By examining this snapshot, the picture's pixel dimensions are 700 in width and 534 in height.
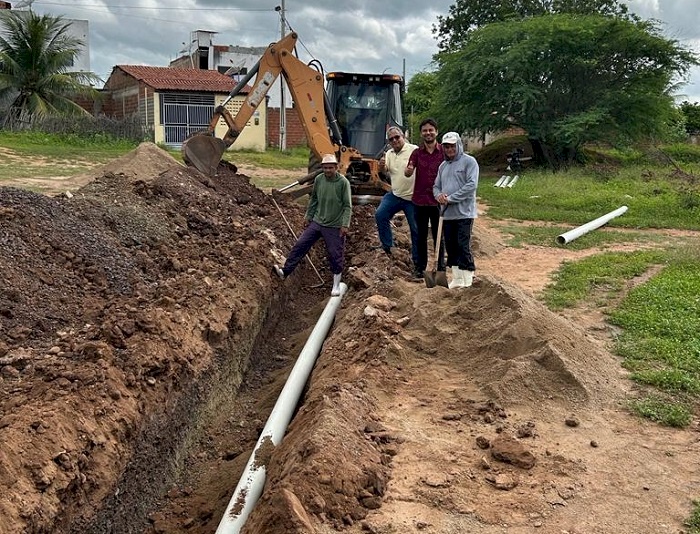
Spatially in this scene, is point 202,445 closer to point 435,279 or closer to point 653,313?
point 435,279

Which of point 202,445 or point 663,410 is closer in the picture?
point 663,410

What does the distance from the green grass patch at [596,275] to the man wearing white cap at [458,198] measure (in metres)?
1.08

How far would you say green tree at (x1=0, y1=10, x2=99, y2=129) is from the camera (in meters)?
27.2

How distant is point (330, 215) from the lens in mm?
7402

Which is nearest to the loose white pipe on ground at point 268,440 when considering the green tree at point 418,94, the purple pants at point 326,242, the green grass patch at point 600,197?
the purple pants at point 326,242

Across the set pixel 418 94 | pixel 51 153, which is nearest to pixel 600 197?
pixel 51 153

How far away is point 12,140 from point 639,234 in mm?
21422

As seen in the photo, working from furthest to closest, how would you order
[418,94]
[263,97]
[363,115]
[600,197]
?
[418,94], [600,197], [363,115], [263,97]

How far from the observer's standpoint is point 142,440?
448 centimetres

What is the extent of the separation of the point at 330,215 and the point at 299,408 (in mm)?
2983

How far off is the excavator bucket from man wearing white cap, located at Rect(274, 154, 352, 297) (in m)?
4.41

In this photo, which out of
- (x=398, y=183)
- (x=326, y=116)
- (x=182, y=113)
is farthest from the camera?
(x=182, y=113)

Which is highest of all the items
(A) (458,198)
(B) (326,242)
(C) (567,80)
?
(C) (567,80)

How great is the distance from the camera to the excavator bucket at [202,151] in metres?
11.4
